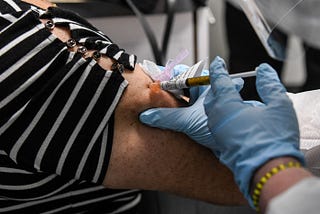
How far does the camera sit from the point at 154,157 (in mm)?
966

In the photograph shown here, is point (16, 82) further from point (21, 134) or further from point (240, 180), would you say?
point (240, 180)

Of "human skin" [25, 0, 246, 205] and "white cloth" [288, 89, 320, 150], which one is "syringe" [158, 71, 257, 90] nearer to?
"human skin" [25, 0, 246, 205]

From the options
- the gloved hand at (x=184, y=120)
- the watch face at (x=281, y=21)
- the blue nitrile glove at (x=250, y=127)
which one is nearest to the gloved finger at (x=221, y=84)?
the blue nitrile glove at (x=250, y=127)

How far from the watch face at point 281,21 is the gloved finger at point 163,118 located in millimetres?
519

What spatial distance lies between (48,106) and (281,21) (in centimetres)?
107

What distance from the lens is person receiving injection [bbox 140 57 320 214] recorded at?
0.57m

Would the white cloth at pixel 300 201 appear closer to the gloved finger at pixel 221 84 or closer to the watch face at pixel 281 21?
the gloved finger at pixel 221 84

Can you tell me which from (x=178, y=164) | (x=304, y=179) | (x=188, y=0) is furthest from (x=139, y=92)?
(x=188, y=0)

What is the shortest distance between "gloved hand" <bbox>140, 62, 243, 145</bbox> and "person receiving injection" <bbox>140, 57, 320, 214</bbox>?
11 centimetres

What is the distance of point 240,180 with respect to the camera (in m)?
0.72

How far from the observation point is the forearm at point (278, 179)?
63cm

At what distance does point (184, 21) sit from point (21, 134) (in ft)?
3.95

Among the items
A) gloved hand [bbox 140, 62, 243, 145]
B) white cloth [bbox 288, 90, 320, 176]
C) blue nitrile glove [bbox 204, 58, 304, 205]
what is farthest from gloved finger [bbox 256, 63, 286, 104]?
white cloth [bbox 288, 90, 320, 176]

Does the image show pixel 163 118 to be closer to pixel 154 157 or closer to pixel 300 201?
pixel 154 157
